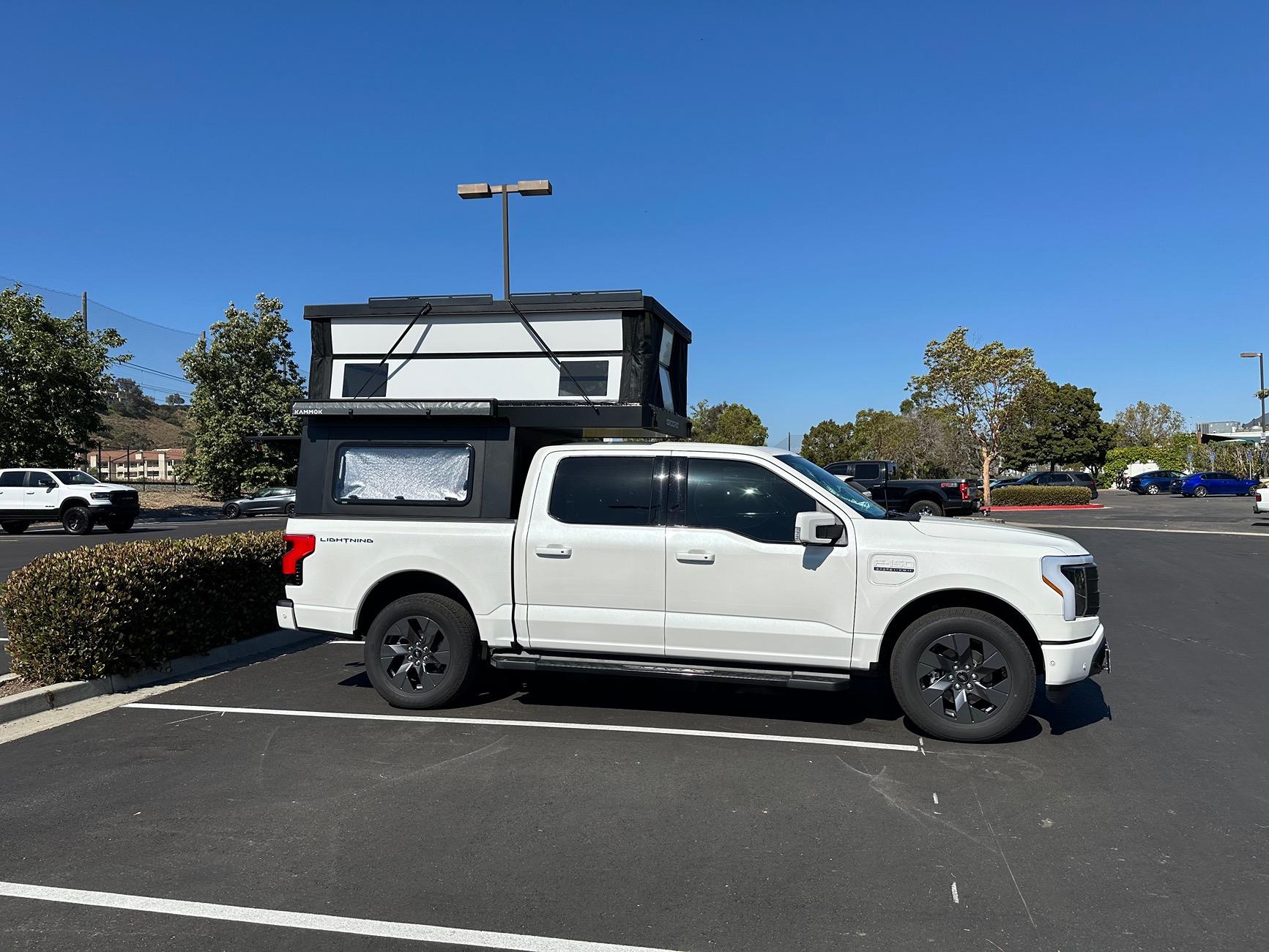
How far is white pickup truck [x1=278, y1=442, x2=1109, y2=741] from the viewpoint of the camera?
5.24m

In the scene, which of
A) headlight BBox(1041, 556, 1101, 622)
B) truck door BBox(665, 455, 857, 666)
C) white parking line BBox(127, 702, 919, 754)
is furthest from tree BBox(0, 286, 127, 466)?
headlight BBox(1041, 556, 1101, 622)

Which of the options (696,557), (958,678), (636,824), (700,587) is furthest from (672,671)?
(958,678)

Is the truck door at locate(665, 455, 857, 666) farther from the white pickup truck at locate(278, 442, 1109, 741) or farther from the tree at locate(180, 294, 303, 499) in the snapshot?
the tree at locate(180, 294, 303, 499)

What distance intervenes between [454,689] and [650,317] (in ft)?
9.94

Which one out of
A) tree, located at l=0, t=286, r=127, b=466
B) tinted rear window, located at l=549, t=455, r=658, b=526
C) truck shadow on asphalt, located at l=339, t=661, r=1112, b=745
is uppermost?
tree, located at l=0, t=286, r=127, b=466

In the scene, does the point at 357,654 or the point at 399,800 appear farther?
the point at 357,654

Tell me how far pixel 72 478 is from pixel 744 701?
1015 inches

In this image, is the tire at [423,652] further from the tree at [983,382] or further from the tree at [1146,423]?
the tree at [1146,423]

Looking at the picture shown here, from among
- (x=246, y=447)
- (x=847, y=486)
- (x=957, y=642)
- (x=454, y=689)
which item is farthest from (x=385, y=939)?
(x=246, y=447)

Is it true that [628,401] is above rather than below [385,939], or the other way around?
above

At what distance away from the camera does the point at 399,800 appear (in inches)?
175

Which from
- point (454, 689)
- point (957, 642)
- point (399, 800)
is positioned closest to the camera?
point (399, 800)

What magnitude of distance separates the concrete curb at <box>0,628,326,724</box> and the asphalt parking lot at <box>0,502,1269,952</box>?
17.0 inches

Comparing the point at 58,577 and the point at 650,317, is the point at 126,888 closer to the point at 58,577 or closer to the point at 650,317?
the point at 58,577
